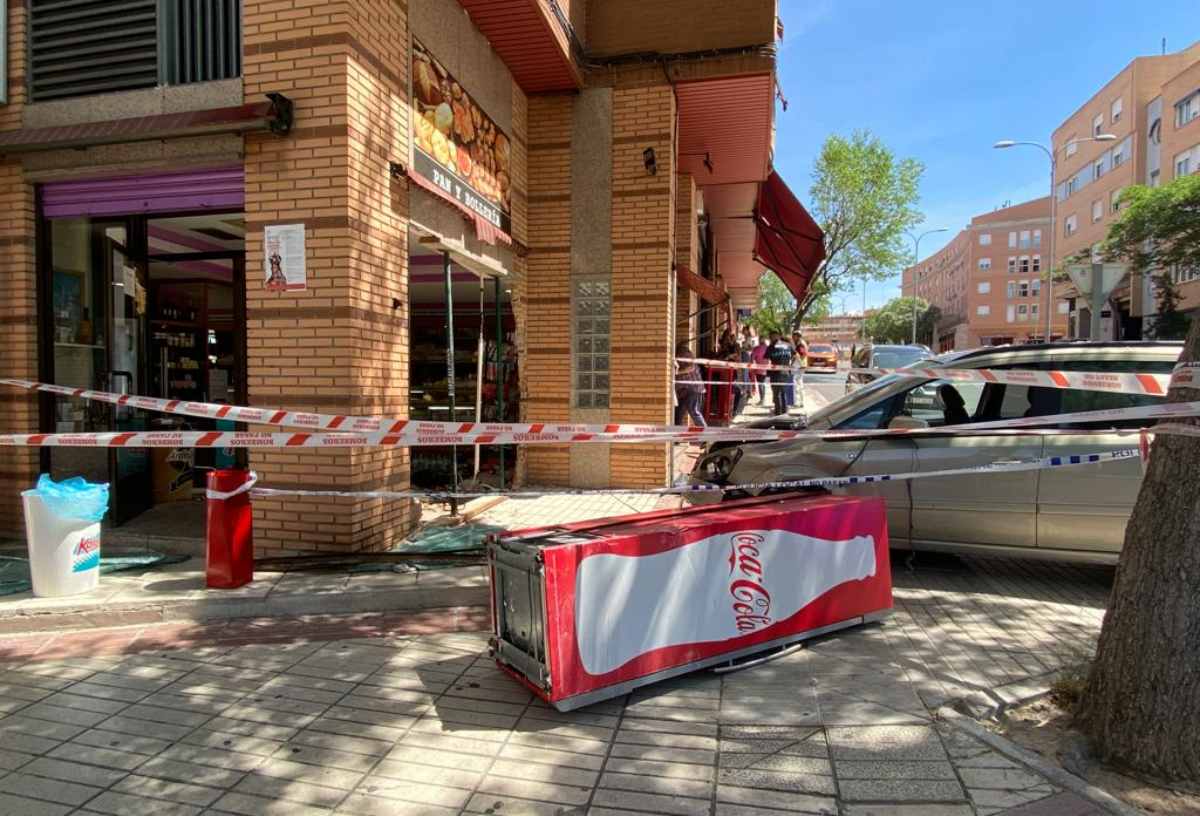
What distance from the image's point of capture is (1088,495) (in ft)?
17.0

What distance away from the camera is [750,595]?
12.8ft

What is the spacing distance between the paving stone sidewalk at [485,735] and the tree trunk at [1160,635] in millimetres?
440

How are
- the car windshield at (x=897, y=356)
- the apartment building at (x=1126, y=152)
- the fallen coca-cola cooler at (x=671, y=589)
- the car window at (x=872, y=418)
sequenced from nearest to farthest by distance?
the fallen coca-cola cooler at (x=671, y=589) → the car window at (x=872, y=418) → the car windshield at (x=897, y=356) → the apartment building at (x=1126, y=152)

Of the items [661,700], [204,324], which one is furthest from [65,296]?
[661,700]

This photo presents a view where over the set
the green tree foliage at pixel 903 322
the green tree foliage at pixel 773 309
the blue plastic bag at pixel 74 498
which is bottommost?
the blue plastic bag at pixel 74 498

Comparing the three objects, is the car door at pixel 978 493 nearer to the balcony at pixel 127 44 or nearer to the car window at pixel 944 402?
the car window at pixel 944 402

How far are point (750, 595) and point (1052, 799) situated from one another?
1.56m

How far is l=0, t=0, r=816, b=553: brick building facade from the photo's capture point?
5.53m

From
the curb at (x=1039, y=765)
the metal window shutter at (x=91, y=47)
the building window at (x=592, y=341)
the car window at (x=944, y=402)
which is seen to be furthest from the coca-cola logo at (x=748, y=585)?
the metal window shutter at (x=91, y=47)

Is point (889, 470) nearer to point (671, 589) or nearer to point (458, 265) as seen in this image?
point (671, 589)

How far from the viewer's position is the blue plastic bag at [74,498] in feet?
15.8

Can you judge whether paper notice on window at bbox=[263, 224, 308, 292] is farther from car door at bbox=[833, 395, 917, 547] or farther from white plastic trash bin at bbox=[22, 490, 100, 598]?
car door at bbox=[833, 395, 917, 547]

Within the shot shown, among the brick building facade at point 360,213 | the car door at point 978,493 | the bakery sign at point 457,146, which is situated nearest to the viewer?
the car door at point 978,493

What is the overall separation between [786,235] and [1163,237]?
3019cm
